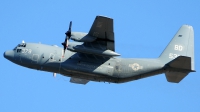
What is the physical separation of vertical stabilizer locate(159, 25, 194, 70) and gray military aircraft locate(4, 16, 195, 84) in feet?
1.82

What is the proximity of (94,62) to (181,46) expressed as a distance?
6.01m

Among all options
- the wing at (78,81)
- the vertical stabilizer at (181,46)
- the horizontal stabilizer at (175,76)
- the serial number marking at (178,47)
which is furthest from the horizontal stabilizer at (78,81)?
the serial number marking at (178,47)

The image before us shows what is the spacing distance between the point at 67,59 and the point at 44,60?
1421mm

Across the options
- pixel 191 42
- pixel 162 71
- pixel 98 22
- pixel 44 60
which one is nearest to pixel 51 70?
pixel 44 60

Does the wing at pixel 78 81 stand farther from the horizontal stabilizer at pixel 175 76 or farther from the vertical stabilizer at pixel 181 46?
the horizontal stabilizer at pixel 175 76

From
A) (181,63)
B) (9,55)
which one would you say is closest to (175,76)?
(181,63)

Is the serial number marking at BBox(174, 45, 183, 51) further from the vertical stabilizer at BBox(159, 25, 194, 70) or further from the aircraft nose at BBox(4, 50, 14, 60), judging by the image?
the aircraft nose at BBox(4, 50, 14, 60)

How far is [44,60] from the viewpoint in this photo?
29109 millimetres

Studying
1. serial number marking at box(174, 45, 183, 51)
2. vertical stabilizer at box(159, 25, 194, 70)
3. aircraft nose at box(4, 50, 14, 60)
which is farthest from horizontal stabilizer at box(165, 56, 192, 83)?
aircraft nose at box(4, 50, 14, 60)

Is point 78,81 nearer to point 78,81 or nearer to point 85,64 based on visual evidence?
point 78,81

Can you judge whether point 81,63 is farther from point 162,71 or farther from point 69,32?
point 162,71

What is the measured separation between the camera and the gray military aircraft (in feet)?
93.1

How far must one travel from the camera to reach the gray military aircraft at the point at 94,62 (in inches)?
1118

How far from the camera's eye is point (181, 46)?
30.9 metres
